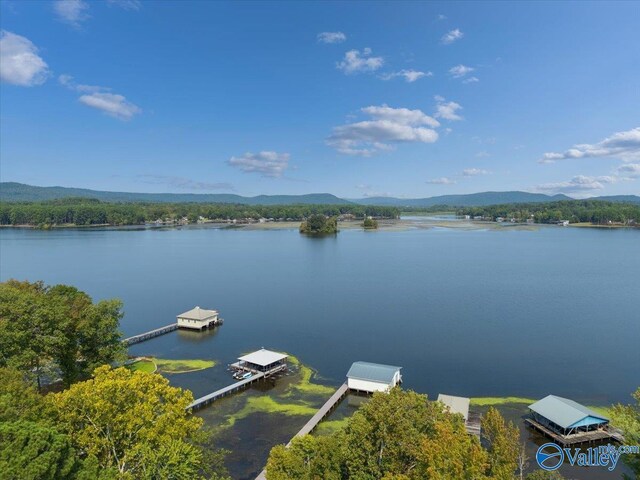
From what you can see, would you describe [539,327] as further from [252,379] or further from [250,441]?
[250,441]

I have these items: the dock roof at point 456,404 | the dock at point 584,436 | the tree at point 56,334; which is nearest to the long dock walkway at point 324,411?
the dock roof at point 456,404

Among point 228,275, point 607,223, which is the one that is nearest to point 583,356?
point 228,275

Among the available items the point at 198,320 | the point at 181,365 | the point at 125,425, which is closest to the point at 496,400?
the point at 125,425

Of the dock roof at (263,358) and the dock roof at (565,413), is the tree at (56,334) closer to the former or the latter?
the dock roof at (263,358)

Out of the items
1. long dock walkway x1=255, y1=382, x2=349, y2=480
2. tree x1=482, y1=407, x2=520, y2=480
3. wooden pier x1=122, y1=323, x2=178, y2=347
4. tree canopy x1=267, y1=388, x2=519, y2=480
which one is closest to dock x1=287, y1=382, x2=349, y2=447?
long dock walkway x1=255, y1=382, x2=349, y2=480

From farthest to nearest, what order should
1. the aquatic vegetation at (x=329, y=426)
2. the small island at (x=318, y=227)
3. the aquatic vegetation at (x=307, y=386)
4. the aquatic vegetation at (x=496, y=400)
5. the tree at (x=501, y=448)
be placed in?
the small island at (x=318, y=227)
the aquatic vegetation at (x=307, y=386)
the aquatic vegetation at (x=496, y=400)
the aquatic vegetation at (x=329, y=426)
the tree at (x=501, y=448)

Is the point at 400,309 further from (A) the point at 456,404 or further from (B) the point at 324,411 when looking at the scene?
(B) the point at 324,411

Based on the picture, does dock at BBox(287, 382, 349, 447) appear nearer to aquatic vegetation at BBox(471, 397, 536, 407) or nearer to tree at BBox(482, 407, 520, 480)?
aquatic vegetation at BBox(471, 397, 536, 407)
